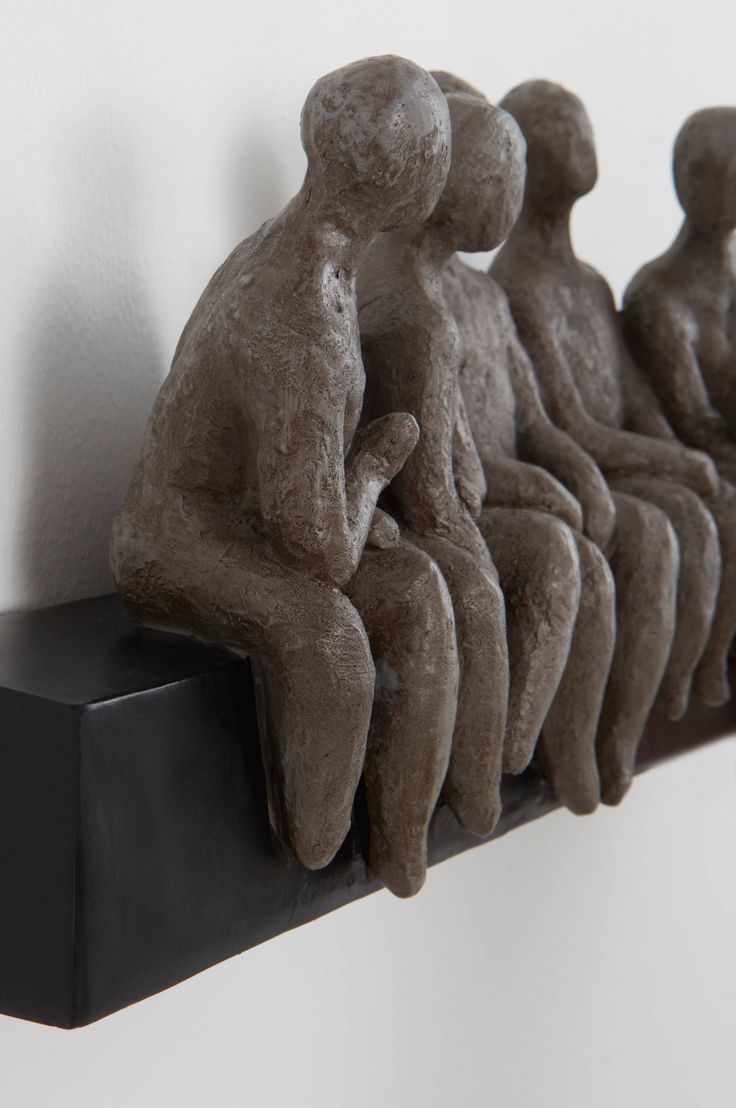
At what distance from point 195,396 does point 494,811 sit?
29 cm

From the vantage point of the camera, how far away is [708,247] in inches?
38.0

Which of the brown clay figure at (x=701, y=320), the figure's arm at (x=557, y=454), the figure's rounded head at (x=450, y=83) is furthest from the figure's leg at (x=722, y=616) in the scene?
the figure's rounded head at (x=450, y=83)

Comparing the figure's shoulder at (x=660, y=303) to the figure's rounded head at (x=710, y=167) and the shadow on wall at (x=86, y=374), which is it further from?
the shadow on wall at (x=86, y=374)

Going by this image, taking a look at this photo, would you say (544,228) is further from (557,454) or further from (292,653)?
(292,653)

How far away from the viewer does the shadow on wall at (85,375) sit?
2.33 ft

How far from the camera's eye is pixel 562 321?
913 mm

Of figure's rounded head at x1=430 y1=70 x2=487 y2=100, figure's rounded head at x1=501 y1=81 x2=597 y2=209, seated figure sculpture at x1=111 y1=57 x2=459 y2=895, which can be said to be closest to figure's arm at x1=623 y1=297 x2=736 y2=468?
figure's rounded head at x1=501 y1=81 x2=597 y2=209

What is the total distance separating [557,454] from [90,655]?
345mm

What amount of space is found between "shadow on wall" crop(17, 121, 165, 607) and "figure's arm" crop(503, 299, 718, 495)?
0.26 meters

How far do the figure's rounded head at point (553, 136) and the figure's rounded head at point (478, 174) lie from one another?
156 mm

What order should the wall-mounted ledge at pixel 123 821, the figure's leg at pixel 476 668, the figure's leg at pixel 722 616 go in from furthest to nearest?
1. the figure's leg at pixel 722 616
2. the figure's leg at pixel 476 668
3. the wall-mounted ledge at pixel 123 821

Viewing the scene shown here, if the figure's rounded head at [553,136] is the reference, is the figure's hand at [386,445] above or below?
below

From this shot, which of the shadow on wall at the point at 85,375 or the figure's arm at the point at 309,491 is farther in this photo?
the shadow on wall at the point at 85,375

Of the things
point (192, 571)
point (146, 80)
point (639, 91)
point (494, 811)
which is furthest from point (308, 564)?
point (639, 91)
